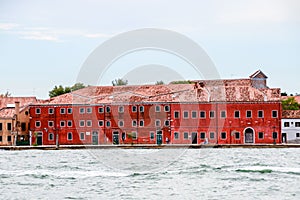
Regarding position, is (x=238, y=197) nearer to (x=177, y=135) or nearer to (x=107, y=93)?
(x=177, y=135)

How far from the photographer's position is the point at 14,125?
58.9m

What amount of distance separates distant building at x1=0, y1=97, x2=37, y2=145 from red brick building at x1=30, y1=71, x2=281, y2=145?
5.52ft

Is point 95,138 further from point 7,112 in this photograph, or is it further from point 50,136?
point 7,112

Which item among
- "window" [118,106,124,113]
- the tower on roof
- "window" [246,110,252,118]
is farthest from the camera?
the tower on roof

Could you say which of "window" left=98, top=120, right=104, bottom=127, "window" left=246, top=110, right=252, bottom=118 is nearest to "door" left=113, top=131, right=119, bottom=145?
"window" left=98, top=120, right=104, bottom=127

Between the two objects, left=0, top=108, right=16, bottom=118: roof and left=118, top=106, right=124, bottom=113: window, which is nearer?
left=118, top=106, right=124, bottom=113: window

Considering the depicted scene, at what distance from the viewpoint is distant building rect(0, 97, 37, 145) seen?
5847 centimetres

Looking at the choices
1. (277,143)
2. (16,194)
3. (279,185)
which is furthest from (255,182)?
(277,143)

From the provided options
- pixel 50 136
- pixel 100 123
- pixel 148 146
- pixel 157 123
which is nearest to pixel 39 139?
pixel 50 136

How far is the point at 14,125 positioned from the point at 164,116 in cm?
1276

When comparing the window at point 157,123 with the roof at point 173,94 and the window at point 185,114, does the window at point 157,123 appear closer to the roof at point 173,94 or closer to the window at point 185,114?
the roof at point 173,94

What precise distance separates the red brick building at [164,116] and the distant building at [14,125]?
168 centimetres

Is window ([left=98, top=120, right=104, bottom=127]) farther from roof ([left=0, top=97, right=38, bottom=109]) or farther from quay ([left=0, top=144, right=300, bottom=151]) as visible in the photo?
roof ([left=0, top=97, right=38, bottom=109])

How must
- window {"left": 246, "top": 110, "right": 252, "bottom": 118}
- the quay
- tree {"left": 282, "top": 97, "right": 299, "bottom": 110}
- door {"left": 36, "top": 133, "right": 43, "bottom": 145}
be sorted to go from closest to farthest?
the quay → window {"left": 246, "top": 110, "right": 252, "bottom": 118} → door {"left": 36, "top": 133, "right": 43, "bottom": 145} → tree {"left": 282, "top": 97, "right": 299, "bottom": 110}
